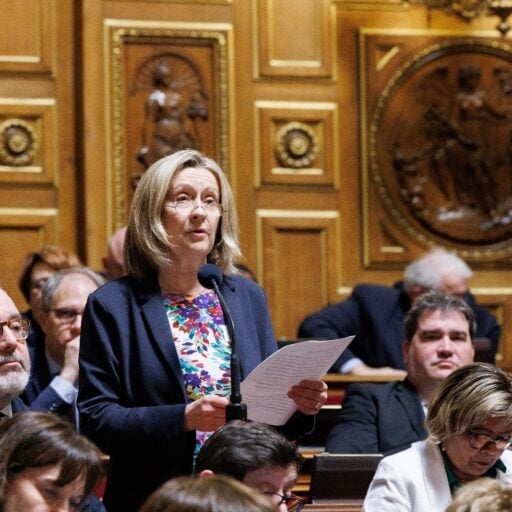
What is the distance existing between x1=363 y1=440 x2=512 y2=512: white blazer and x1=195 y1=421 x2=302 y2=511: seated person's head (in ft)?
2.40

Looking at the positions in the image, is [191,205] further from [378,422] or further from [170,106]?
[170,106]

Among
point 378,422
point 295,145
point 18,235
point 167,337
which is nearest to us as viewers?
A: point 167,337

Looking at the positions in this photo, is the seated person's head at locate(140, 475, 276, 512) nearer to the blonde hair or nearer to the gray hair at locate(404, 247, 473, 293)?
the blonde hair

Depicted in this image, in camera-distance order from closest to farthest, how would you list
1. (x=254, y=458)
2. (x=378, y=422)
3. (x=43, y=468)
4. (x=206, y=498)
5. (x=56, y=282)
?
(x=206, y=498)
(x=43, y=468)
(x=254, y=458)
(x=378, y=422)
(x=56, y=282)

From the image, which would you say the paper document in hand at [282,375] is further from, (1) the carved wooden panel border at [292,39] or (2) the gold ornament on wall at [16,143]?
(1) the carved wooden panel border at [292,39]

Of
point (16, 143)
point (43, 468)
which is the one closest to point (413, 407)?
point (43, 468)

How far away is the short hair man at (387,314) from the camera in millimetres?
6859

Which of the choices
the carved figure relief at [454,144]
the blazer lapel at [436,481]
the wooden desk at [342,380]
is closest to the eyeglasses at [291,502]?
the blazer lapel at [436,481]

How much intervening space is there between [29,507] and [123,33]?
4.84 meters

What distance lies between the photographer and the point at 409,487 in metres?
3.83

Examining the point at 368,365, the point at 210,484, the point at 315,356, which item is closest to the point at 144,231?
the point at 315,356

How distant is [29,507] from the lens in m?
2.87

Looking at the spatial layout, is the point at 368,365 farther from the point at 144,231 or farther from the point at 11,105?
the point at 144,231

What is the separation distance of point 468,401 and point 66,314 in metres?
1.83
